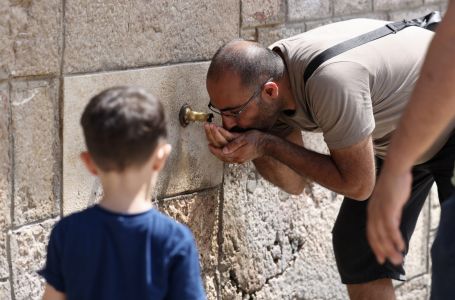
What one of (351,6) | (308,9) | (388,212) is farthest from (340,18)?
(388,212)

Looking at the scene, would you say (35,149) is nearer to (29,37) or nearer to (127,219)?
(29,37)

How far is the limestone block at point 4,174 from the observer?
3.38m

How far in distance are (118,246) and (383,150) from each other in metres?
1.94

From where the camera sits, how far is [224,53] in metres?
3.82

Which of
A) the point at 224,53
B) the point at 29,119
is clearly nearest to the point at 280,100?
the point at 224,53

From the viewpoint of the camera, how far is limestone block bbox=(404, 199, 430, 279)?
5.49m

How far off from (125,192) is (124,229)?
10 centimetres

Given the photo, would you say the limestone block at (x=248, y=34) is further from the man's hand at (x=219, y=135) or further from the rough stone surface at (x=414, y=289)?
the rough stone surface at (x=414, y=289)

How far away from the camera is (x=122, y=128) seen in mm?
2537

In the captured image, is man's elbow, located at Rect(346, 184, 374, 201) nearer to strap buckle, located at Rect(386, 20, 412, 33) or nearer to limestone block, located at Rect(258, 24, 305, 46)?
strap buckle, located at Rect(386, 20, 412, 33)

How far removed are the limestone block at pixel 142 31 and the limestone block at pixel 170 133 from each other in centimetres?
5

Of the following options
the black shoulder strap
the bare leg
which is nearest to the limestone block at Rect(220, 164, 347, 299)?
the bare leg

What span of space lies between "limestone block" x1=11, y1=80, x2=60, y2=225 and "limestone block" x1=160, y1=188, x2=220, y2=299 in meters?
0.69

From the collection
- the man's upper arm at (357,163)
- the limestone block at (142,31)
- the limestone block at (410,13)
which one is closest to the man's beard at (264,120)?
the man's upper arm at (357,163)
